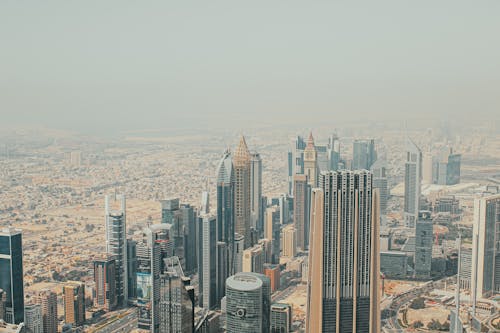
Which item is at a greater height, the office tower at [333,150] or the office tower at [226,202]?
the office tower at [333,150]

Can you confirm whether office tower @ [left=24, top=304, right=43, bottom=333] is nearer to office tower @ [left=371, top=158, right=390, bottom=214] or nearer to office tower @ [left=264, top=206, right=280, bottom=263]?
office tower @ [left=264, top=206, right=280, bottom=263]

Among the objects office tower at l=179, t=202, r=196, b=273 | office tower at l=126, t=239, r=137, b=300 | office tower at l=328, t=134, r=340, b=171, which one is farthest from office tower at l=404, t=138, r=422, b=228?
office tower at l=126, t=239, r=137, b=300

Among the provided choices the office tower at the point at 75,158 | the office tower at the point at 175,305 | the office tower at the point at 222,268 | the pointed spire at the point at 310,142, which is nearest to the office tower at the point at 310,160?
the pointed spire at the point at 310,142

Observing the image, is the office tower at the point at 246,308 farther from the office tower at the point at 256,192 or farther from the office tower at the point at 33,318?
the office tower at the point at 256,192

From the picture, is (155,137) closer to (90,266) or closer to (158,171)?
(158,171)

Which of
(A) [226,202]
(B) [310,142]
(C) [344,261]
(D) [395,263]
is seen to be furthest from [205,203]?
(C) [344,261]

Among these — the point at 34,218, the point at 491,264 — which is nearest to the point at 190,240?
the point at 34,218

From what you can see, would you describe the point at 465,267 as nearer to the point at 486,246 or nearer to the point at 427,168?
the point at 486,246
